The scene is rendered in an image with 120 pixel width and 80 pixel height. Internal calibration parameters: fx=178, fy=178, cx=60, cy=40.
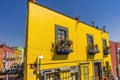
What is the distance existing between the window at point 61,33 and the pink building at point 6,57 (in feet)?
81.6

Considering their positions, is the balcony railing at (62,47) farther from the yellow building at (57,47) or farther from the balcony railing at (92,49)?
the balcony railing at (92,49)

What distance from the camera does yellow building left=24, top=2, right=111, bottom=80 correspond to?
11.9m

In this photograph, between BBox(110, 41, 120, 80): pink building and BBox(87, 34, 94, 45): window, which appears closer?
BBox(87, 34, 94, 45): window


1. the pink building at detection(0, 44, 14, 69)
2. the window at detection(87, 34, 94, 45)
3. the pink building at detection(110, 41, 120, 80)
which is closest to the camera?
the window at detection(87, 34, 94, 45)

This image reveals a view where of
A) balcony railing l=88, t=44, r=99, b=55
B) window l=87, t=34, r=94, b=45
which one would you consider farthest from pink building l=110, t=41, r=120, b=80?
balcony railing l=88, t=44, r=99, b=55

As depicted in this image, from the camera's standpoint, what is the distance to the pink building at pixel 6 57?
123 feet

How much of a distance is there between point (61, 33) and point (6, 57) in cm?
2929

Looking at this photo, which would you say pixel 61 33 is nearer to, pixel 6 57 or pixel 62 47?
pixel 62 47

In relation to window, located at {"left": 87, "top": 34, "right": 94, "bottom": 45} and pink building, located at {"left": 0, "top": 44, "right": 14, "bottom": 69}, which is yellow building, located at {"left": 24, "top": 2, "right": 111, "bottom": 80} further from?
pink building, located at {"left": 0, "top": 44, "right": 14, "bottom": 69}

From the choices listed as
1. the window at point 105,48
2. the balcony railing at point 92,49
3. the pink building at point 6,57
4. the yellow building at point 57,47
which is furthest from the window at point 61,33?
the pink building at point 6,57

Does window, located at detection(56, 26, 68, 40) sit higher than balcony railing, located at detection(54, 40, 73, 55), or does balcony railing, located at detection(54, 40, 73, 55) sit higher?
window, located at detection(56, 26, 68, 40)

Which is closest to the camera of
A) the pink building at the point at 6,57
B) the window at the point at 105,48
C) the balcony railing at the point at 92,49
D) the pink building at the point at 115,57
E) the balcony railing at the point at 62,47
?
the balcony railing at the point at 62,47

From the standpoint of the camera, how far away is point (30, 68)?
11.5 m

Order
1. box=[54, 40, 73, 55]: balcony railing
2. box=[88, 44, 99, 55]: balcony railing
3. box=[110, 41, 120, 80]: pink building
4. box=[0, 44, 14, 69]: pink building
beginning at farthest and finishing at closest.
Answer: box=[0, 44, 14, 69]: pink building < box=[110, 41, 120, 80]: pink building < box=[88, 44, 99, 55]: balcony railing < box=[54, 40, 73, 55]: balcony railing
